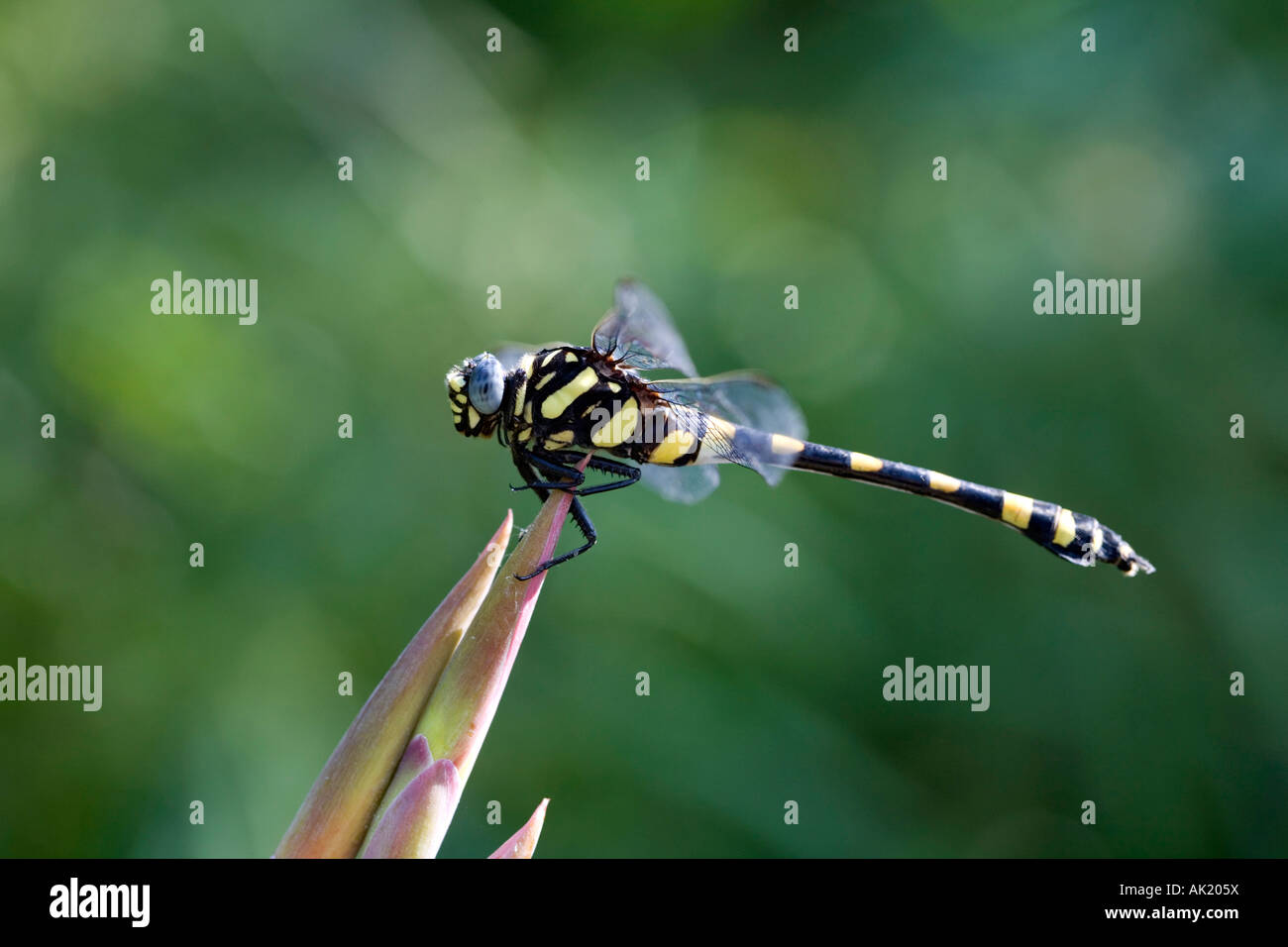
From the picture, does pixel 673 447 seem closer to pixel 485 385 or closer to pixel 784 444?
pixel 784 444

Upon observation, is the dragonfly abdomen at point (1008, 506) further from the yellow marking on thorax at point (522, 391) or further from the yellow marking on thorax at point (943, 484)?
the yellow marking on thorax at point (522, 391)

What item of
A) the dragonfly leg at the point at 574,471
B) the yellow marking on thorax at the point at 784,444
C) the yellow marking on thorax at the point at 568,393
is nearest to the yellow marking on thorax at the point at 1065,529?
the yellow marking on thorax at the point at 784,444

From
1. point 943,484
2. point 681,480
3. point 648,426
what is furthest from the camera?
point 943,484

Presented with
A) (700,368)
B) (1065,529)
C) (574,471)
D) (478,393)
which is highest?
(700,368)

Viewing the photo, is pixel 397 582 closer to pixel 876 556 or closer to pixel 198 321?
pixel 198 321

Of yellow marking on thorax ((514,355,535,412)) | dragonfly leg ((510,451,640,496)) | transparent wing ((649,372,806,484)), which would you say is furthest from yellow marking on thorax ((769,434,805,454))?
yellow marking on thorax ((514,355,535,412))

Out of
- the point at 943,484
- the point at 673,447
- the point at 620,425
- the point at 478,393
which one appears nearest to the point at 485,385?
the point at 478,393

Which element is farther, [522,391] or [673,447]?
[673,447]
